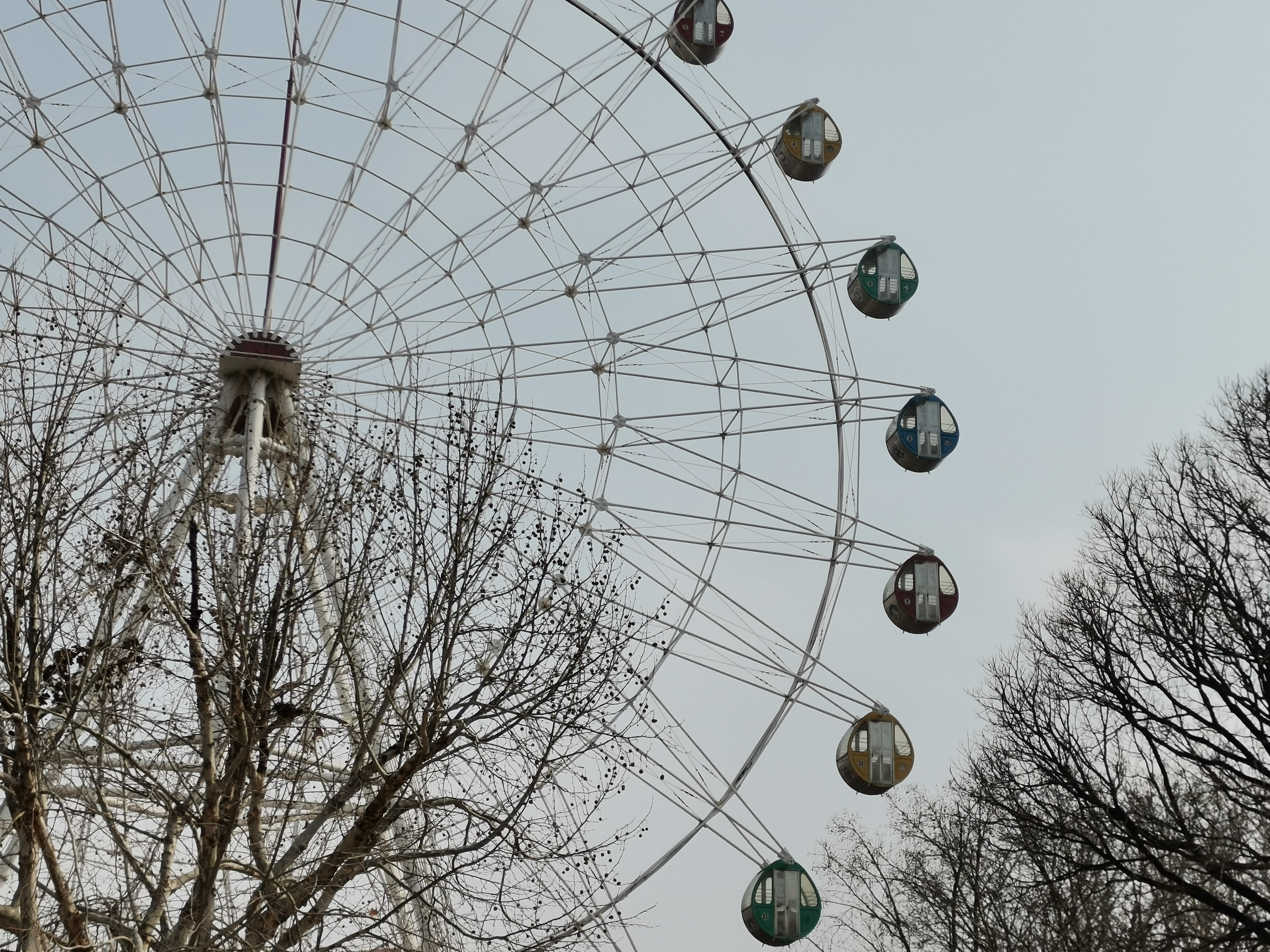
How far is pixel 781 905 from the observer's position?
18.1m

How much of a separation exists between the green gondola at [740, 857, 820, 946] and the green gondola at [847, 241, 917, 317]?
7.68 metres

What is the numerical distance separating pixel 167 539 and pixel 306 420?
13.0 ft

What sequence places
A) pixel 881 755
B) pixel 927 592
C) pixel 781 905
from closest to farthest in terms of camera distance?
1. pixel 781 905
2. pixel 881 755
3. pixel 927 592

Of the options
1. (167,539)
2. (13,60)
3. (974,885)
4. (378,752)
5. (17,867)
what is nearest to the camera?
(17,867)

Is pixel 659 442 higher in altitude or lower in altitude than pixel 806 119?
lower

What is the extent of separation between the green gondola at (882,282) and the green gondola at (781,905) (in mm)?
7676

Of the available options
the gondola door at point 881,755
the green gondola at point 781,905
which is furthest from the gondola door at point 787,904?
the gondola door at point 881,755

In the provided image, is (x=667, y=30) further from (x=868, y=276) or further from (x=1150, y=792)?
(x=1150, y=792)

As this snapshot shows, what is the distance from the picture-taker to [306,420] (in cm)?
1889

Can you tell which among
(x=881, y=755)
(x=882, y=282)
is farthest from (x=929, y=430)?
(x=881, y=755)

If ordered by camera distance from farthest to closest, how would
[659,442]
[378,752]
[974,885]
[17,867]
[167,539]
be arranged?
1. [974,885]
2. [659,442]
3. [167,539]
4. [378,752]
5. [17,867]

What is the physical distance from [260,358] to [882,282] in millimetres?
8502

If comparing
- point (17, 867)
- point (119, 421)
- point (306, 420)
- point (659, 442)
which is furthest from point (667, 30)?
point (17, 867)

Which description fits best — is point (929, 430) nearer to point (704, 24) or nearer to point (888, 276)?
A: point (888, 276)
